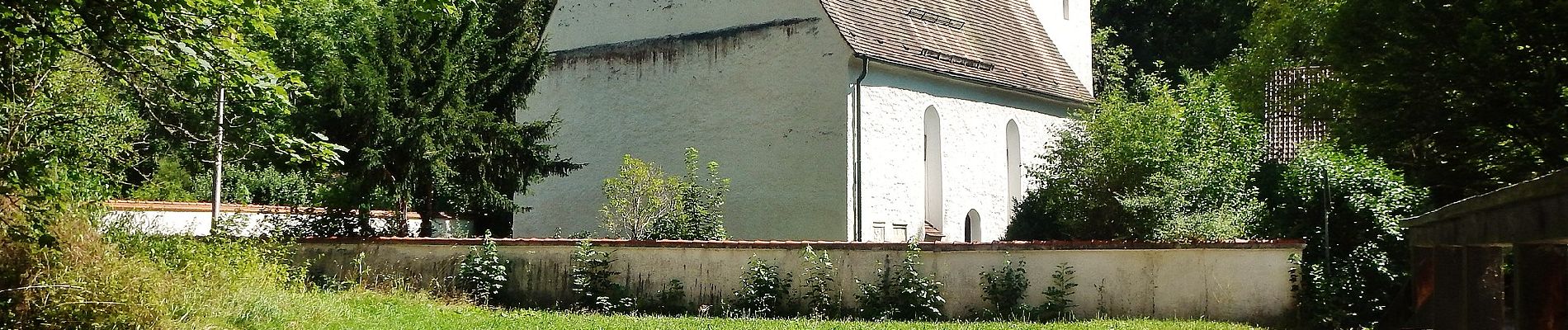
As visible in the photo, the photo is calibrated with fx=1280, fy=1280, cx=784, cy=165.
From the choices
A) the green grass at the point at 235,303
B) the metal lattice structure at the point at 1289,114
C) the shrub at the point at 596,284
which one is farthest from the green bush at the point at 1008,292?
the metal lattice structure at the point at 1289,114

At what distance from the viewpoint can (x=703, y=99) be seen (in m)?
24.2

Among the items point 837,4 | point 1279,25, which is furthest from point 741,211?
point 1279,25

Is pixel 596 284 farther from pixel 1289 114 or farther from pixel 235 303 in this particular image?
pixel 1289 114

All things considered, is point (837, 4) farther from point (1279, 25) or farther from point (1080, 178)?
point (1279, 25)

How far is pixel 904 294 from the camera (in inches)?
623

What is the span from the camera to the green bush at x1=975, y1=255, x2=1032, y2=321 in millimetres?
15586

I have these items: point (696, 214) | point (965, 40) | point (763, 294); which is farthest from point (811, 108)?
point (763, 294)

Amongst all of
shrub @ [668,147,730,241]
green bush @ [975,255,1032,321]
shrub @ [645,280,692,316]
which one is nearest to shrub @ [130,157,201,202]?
shrub @ [668,147,730,241]

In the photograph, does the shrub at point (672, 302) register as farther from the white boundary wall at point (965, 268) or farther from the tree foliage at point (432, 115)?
the tree foliage at point (432, 115)

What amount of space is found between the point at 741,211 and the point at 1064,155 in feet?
19.8

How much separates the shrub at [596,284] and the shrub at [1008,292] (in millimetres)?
4724

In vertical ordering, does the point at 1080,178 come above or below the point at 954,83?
below

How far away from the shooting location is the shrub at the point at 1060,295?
15422 mm

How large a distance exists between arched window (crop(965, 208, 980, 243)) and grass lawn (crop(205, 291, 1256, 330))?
1083 cm
